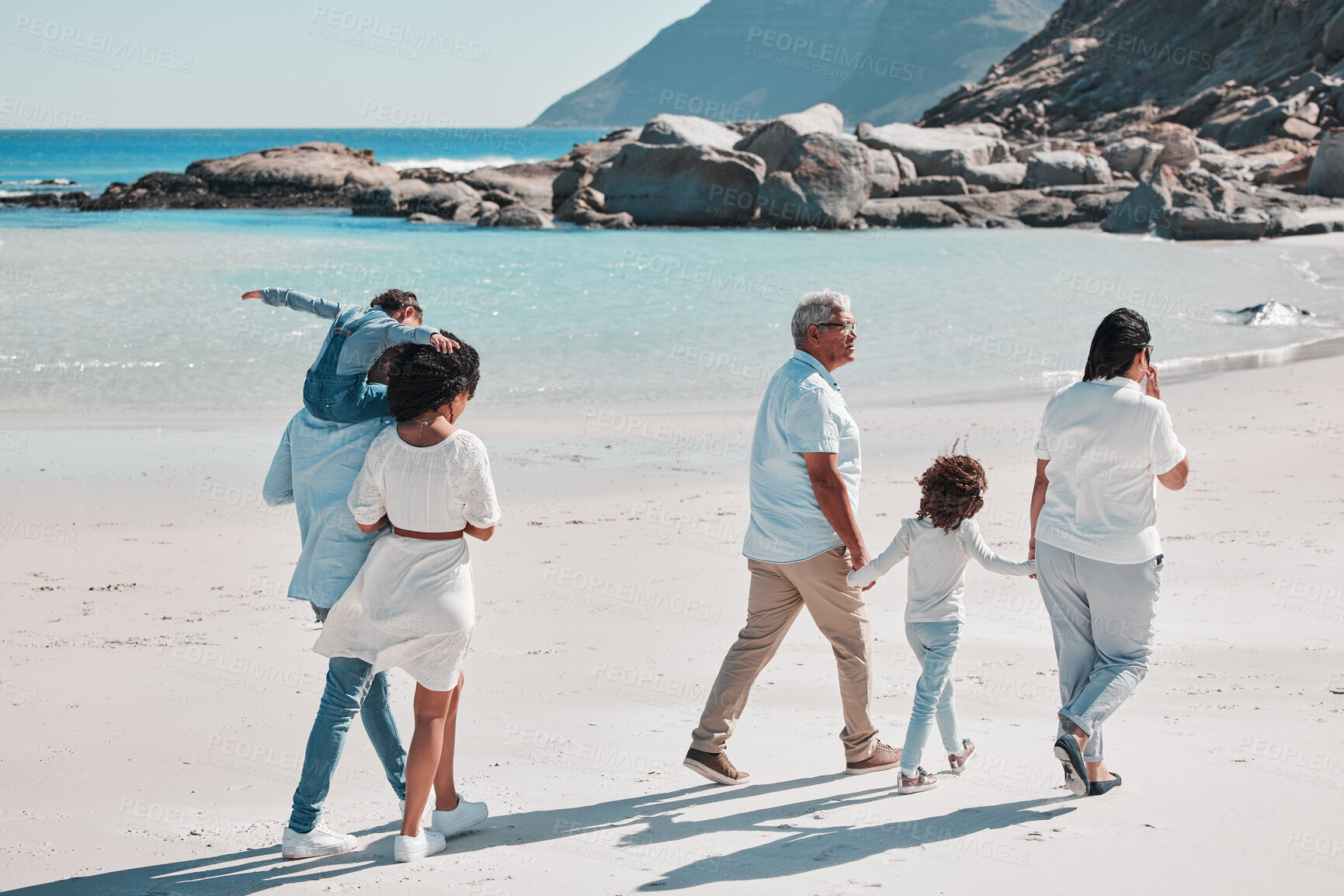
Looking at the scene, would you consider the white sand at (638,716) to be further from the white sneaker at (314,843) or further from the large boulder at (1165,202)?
the large boulder at (1165,202)

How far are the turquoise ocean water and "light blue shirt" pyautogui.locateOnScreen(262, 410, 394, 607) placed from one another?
8241mm

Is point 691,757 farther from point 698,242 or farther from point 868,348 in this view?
point 698,242

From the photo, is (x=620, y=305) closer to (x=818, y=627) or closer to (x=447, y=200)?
(x=818, y=627)

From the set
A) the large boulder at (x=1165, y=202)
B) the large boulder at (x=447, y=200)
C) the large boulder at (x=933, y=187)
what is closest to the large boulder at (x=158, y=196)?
the large boulder at (x=447, y=200)

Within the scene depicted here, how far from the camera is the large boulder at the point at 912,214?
108 ft

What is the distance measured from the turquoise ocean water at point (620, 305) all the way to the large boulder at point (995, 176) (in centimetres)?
483

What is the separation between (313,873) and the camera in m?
3.24

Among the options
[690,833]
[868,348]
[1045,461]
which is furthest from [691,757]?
[868,348]

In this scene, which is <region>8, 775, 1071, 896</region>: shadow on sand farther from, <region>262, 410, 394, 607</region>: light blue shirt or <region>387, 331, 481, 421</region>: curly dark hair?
<region>387, 331, 481, 421</region>: curly dark hair

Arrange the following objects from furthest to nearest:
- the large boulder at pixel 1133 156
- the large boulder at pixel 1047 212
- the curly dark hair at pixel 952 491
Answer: the large boulder at pixel 1133 156 < the large boulder at pixel 1047 212 < the curly dark hair at pixel 952 491

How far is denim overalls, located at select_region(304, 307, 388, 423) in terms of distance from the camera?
339 centimetres

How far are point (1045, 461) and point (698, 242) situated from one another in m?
26.0

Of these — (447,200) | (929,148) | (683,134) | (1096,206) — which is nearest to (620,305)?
(683,134)

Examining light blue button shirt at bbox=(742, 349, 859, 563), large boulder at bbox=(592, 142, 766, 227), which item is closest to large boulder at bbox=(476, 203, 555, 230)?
large boulder at bbox=(592, 142, 766, 227)
